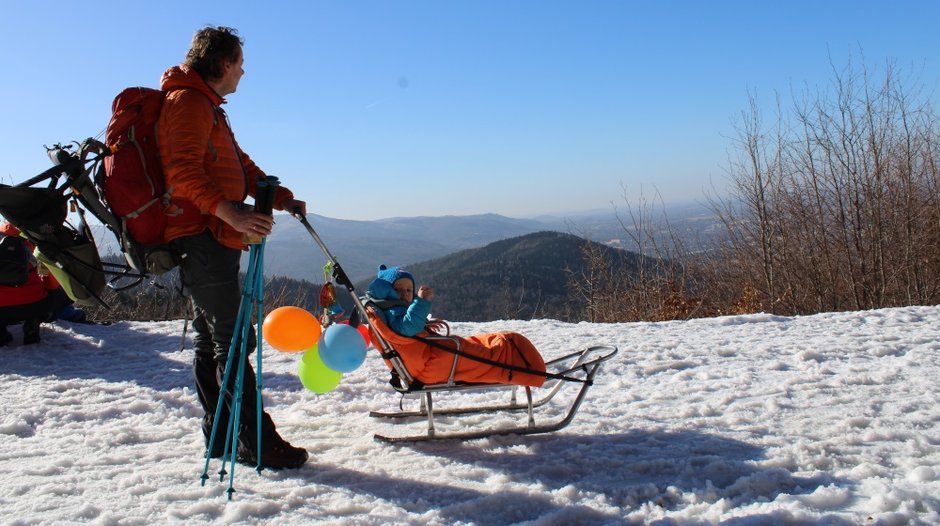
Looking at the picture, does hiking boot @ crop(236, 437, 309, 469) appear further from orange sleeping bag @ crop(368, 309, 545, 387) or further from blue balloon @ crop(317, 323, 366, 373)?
orange sleeping bag @ crop(368, 309, 545, 387)

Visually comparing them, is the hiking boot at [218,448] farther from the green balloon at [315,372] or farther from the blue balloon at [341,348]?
the blue balloon at [341,348]

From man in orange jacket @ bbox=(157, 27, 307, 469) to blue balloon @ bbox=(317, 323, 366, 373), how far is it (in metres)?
0.42

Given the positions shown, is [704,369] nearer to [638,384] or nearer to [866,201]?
[638,384]

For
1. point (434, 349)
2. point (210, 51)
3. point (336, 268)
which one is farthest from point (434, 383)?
point (210, 51)

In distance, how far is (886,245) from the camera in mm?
10508

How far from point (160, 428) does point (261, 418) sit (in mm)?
1610

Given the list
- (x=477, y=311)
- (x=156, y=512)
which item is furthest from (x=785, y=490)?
(x=477, y=311)

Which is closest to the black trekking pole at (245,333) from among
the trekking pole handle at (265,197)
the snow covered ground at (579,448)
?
the trekking pole handle at (265,197)

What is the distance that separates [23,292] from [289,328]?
4915 millimetres

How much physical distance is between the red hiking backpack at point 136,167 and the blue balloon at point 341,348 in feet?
3.49

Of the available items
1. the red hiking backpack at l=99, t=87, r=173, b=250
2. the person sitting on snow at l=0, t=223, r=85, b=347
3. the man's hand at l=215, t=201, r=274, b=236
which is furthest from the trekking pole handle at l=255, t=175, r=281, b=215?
the person sitting on snow at l=0, t=223, r=85, b=347

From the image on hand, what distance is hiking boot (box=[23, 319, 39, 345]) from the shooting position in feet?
22.3

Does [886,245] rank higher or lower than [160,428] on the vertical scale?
higher

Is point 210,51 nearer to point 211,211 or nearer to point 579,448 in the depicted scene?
point 211,211
